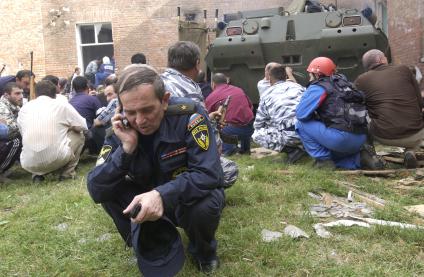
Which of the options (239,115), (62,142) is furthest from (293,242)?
(239,115)

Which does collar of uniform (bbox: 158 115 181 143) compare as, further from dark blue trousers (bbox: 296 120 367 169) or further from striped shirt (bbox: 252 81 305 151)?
striped shirt (bbox: 252 81 305 151)

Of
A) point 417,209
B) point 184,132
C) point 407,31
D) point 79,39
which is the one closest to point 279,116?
point 417,209

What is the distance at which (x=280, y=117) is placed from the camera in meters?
6.16

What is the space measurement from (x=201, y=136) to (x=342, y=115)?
3013mm

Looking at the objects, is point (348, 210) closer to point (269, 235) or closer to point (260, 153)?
point (269, 235)

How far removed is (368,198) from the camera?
14.4ft

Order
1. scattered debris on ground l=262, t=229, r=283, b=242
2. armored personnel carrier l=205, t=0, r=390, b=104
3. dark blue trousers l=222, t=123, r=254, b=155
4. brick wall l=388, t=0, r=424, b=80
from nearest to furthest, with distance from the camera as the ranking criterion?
scattered debris on ground l=262, t=229, r=283, b=242 < dark blue trousers l=222, t=123, r=254, b=155 < armored personnel carrier l=205, t=0, r=390, b=104 < brick wall l=388, t=0, r=424, b=80

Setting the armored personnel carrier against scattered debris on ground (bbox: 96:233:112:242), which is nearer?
scattered debris on ground (bbox: 96:233:112:242)

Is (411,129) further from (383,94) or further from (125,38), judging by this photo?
(125,38)

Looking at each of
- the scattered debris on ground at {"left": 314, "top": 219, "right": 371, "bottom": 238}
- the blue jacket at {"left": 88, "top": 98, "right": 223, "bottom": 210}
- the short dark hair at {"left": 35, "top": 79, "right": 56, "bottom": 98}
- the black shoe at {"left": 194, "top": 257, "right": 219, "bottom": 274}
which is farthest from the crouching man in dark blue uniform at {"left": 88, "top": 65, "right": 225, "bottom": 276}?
Result: the short dark hair at {"left": 35, "top": 79, "right": 56, "bottom": 98}

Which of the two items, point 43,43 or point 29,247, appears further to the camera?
point 43,43

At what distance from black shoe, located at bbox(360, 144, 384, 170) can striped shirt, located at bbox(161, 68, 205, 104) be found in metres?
2.80

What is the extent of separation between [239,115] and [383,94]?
6.90 ft

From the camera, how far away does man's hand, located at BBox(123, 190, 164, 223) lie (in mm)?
2395
